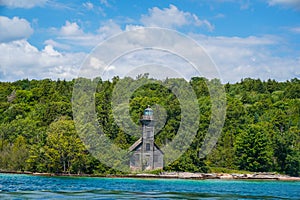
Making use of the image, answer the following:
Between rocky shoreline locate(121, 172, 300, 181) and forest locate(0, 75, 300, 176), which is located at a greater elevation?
forest locate(0, 75, 300, 176)

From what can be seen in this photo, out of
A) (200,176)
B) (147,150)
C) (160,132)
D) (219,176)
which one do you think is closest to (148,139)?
(147,150)

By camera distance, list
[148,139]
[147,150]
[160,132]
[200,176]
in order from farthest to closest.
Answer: [160,132] → [147,150] → [148,139] → [200,176]

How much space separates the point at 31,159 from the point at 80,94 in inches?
910

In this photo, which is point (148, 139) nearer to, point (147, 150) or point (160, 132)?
point (147, 150)

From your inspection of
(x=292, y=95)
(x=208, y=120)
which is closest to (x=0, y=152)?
(x=208, y=120)

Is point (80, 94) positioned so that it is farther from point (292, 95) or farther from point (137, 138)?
point (292, 95)

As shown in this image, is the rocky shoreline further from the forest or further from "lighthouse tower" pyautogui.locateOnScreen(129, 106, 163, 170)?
"lighthouse tower" pyautogui.locateOnScreen(129, 106, 163, 170)

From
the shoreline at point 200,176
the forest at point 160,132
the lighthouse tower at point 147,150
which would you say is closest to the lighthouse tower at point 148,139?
the lighthouse tower at point 147,150

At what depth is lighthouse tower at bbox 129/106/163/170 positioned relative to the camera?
63.0 metres

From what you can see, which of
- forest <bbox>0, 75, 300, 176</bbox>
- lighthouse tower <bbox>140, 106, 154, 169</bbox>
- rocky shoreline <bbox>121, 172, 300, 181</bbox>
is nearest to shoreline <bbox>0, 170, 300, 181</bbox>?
rocky shoreline <bbox>121, 172, 300, 181</bbox>

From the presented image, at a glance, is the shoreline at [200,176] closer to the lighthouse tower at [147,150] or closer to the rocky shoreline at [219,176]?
the rocky shoreline at [219,176]

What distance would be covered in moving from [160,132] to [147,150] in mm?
10548

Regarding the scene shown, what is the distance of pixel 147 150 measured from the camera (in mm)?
63688

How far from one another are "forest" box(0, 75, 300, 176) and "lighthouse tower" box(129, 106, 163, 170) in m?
1.49
